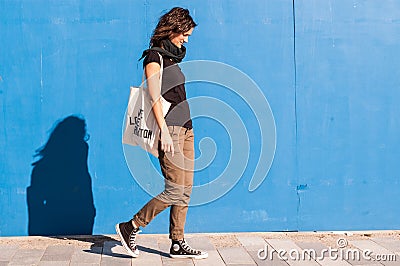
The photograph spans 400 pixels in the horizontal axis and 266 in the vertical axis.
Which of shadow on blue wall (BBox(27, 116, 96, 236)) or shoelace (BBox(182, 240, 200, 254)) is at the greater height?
shadow on blue wall (BBox(27, 116, 96, 236))

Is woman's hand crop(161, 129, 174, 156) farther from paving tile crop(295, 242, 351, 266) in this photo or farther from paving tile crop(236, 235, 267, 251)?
paving tile crop(295, 242, 351, 266)

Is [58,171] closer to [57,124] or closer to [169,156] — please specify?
[57,124]

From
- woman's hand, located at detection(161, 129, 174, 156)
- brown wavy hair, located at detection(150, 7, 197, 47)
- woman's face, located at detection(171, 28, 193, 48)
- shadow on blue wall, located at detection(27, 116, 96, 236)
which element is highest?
brown wavy hair, located at detection(150, 7, 197, 47)

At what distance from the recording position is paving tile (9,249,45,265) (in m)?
5.14

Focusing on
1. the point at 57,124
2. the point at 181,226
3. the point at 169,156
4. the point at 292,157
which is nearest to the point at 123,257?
the point at 181,226

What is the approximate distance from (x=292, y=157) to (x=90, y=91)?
5.48 ft

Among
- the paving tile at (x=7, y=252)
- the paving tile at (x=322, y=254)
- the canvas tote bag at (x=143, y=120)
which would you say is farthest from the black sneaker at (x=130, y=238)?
the paving tile at (x=322, y=254)

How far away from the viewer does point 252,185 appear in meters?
5.91

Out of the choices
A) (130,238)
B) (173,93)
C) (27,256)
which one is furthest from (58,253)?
(173,93)

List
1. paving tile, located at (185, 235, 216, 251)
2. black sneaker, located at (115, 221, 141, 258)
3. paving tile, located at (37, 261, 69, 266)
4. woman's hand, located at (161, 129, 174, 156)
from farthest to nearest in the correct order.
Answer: paving tile, located at (185, 235, 216, 251) < black sneaker, located at (115, 221, 141, 258) < paving tile, located at (37, 261, 69, 266) < woman's hand, located at (161, 129, 174, 156)

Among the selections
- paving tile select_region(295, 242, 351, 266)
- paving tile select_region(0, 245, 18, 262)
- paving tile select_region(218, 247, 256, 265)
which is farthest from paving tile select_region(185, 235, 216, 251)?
paving tile select_region(0, 245, 18, 262)

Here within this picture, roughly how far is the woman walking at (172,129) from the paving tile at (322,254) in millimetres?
787

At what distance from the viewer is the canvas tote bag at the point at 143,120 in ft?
16.6

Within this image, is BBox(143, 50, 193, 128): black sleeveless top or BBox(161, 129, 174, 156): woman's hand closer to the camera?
BBox(161, 129, 174, 156): woman's hand
